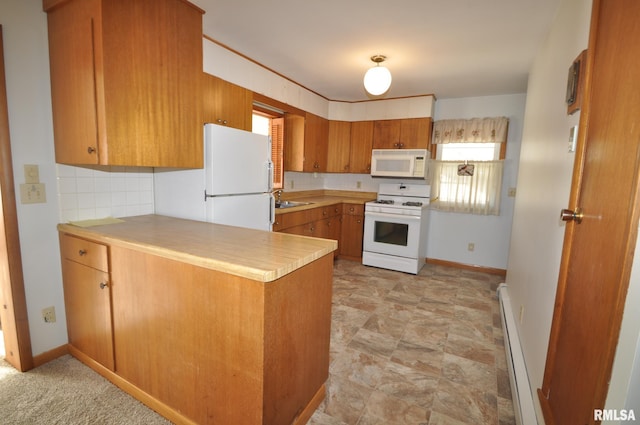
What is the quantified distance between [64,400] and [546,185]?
116 inches

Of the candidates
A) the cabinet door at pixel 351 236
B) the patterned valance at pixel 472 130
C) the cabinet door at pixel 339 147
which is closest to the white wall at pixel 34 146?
the cabinet door at pixel 351 236

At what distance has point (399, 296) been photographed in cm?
313

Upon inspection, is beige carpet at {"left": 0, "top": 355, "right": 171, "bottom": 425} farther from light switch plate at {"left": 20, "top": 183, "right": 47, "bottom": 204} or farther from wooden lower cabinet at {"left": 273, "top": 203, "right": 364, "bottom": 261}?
wooden lower cabinet at {"left": 273, "top": 203, "right": 364, "bottom": 261}

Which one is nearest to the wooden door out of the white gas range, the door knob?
the door knob

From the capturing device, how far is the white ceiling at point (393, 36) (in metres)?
1.96

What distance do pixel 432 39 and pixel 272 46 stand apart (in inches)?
53.0

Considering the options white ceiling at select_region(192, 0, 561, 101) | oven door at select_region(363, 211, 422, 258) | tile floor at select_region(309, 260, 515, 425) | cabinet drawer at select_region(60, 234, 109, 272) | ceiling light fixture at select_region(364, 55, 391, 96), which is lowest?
tile floor at select_region(309, 260, 515, 425)

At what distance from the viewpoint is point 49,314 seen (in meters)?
1.89

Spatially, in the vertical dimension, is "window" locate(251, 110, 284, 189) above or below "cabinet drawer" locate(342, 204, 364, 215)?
above

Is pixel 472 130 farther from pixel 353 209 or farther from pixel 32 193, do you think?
pixel 32 193

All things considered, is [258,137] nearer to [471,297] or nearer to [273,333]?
[273,333]

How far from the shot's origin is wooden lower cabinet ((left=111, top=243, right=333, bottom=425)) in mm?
1149

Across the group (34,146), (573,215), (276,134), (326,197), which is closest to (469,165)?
(326,197)

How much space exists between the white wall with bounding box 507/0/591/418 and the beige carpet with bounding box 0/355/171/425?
2021 mm
